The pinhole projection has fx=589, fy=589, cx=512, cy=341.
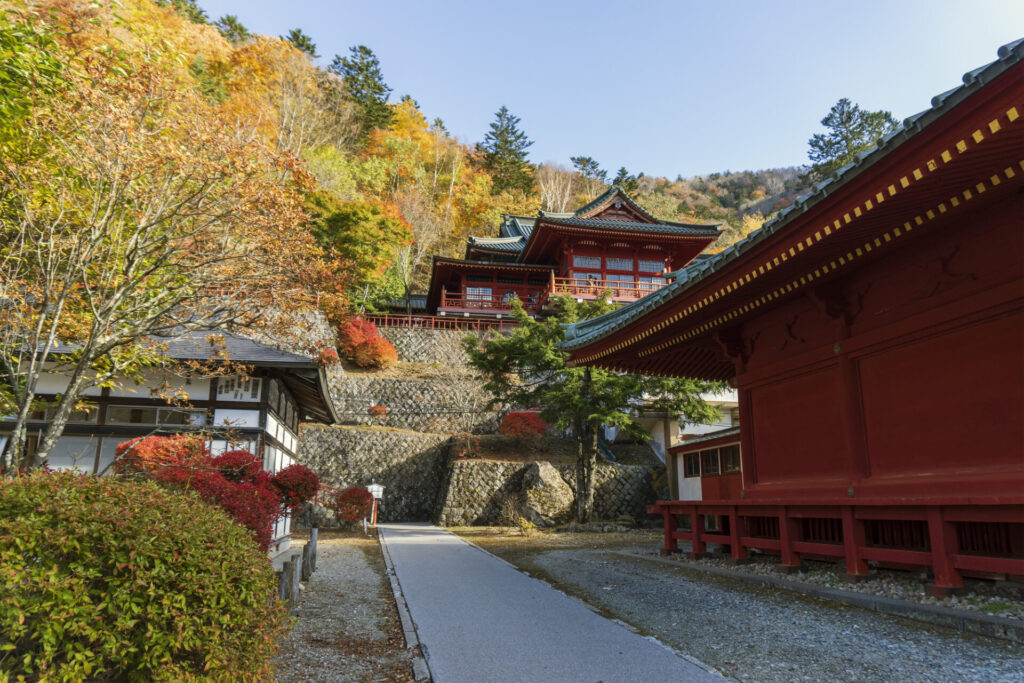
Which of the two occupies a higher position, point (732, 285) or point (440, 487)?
point (732, 285)

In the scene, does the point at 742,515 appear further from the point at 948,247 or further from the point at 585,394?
the point at 585,394

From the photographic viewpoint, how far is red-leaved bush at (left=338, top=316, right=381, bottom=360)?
1132 inches

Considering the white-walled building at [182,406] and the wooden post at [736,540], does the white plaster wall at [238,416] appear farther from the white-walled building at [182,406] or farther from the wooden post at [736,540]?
the wooden post at [736,540]

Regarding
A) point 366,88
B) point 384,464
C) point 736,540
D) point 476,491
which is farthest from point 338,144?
point 736,540

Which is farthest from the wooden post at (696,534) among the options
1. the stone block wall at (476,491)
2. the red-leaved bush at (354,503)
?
the stone block wall at (476,491)

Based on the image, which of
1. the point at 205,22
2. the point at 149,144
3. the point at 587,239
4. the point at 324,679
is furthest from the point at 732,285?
the point at 205,22

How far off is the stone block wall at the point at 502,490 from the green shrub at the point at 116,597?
17103 millimetres

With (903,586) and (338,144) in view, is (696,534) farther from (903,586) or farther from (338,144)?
(338,144)

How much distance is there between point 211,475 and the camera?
7.66 m

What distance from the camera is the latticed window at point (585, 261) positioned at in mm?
33406

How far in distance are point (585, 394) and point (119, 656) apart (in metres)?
15.4

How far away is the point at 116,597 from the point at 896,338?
7793 millimetres

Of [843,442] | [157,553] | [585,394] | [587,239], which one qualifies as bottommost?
[157,553]

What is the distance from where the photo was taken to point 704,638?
5039 millimetres
